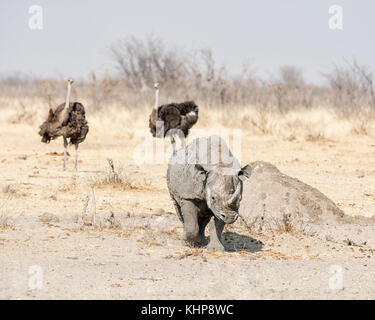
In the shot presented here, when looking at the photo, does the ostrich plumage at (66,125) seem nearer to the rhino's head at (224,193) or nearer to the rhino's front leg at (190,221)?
the rhino's front leg at (190,221)

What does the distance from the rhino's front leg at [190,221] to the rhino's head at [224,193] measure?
0.51 metres

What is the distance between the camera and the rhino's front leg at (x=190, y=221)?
757 cm

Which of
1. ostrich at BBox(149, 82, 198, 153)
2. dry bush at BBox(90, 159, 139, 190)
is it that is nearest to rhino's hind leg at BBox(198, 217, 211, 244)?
dry bush at BBox(90, 159, 139, 190)

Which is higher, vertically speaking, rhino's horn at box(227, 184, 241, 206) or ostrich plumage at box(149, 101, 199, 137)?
ostrich plumage at box(149, 101, 199, 137)

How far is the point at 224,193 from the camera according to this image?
691cm

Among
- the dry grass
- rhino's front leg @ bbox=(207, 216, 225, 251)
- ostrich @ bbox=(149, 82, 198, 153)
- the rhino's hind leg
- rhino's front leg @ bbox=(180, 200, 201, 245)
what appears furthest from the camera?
the dry grass

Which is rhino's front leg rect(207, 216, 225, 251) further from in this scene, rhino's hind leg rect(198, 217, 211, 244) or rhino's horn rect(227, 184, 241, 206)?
rhino's horn rect(227, 184, 241, 206)

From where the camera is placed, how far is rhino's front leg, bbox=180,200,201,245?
7.57 meters

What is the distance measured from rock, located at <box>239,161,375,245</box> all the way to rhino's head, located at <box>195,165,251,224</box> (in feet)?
8.48

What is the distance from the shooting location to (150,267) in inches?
282

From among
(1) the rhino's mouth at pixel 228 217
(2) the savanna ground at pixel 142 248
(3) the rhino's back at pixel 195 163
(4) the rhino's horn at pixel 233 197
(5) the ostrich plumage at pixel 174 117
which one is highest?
(5) the ostrich plumage at pixel 174 117

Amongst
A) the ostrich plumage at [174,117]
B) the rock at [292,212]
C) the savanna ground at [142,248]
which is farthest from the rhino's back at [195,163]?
the ostrich plumage at [174,117]

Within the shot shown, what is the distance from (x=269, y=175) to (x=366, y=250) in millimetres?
2701
